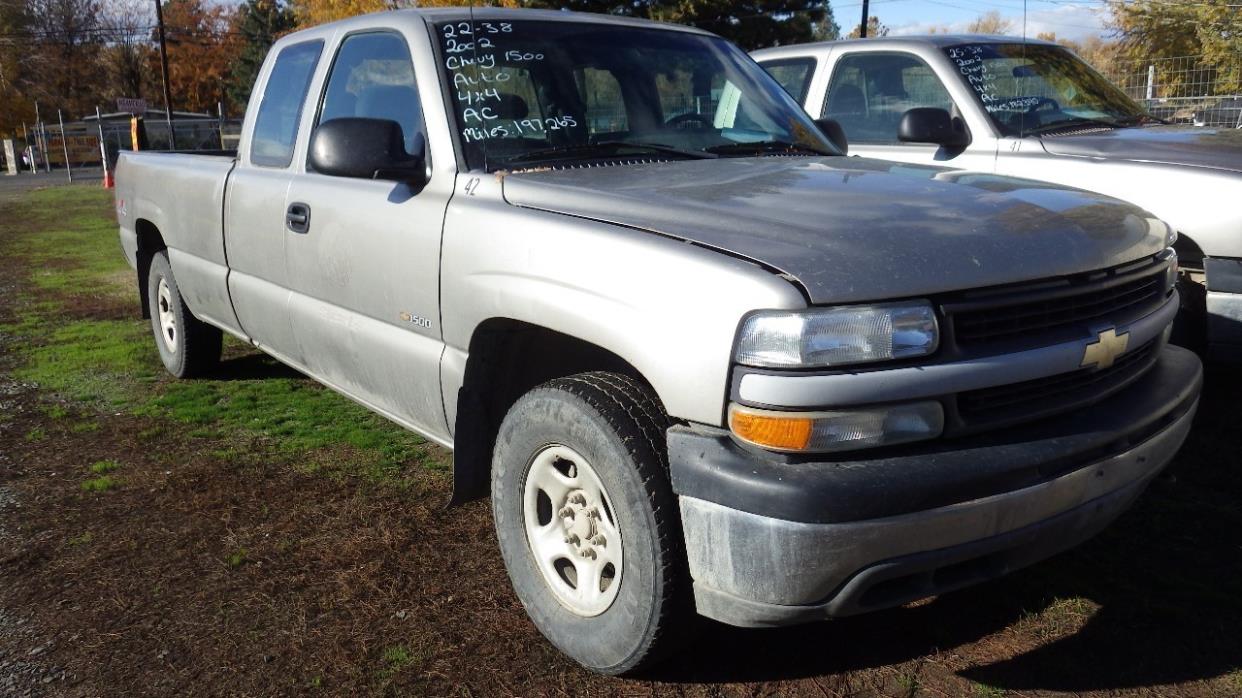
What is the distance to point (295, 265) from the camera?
4.12 metres

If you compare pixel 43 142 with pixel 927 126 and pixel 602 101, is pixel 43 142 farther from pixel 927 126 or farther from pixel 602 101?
pixel 602 101

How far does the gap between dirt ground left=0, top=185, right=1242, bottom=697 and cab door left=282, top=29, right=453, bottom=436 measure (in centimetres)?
56

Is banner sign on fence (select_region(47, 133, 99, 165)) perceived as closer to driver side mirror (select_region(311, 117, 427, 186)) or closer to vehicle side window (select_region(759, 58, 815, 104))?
vehicle side window (select_region(759, 58, 815, 104))

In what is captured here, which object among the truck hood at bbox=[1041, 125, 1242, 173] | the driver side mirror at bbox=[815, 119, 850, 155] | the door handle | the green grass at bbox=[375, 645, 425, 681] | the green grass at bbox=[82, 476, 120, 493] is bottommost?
the green grass at bbox=[375, 645, 425, 681]

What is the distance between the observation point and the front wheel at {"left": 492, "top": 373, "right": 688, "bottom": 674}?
A: 2.46m

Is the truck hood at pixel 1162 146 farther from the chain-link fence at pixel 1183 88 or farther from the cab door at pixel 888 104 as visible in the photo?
the chain-link fence at pixel 1183 88

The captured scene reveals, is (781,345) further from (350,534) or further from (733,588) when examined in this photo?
(350,534)

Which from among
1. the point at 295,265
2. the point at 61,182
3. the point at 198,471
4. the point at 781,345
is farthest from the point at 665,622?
the point at 61,182

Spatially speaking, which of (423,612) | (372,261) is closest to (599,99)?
(372,261)

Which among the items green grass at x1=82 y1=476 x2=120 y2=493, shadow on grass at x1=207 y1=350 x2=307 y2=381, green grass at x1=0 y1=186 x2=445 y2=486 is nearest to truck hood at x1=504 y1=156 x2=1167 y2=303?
green grass at x1=0 y1=186 x2=445 y2=486

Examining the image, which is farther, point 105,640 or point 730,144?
point 730,144

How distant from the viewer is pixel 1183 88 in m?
13.2

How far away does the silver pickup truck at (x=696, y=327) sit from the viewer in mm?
2250

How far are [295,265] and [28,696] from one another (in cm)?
189
